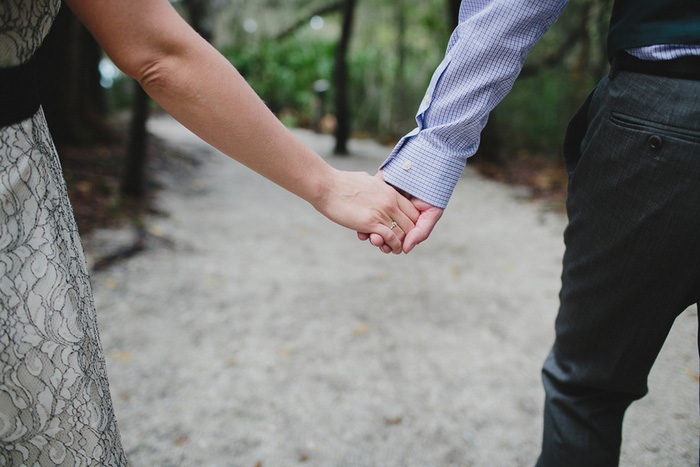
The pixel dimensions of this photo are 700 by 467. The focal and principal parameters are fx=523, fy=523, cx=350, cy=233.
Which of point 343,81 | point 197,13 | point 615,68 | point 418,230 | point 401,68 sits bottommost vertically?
point 401,68

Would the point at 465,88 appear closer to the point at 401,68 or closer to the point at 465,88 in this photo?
the point at 465,88

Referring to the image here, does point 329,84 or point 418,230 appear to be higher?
point 418,230

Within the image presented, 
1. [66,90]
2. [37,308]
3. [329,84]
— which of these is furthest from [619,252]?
[329,84]

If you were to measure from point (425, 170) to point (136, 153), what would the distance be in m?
4.56

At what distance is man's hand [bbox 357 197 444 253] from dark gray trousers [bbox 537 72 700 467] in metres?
0.37

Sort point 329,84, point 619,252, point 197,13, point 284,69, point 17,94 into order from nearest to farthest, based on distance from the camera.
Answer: point 17,94 < point 619,252 < point 197,13 < point 329,84 < point 284,69

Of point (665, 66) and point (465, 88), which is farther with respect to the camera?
point (465, 88)

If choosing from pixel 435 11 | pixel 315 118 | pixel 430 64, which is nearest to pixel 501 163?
pixel 430 64

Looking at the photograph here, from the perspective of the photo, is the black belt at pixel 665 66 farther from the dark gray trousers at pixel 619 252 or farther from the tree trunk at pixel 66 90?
the tree trunk at pixel 66 90

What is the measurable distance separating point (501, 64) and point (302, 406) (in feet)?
5.59

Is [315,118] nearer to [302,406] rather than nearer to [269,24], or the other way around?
[269,24]

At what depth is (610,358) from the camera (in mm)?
1134

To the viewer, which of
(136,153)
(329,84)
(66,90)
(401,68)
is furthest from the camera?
(329,84)

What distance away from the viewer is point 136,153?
5.29 metres
